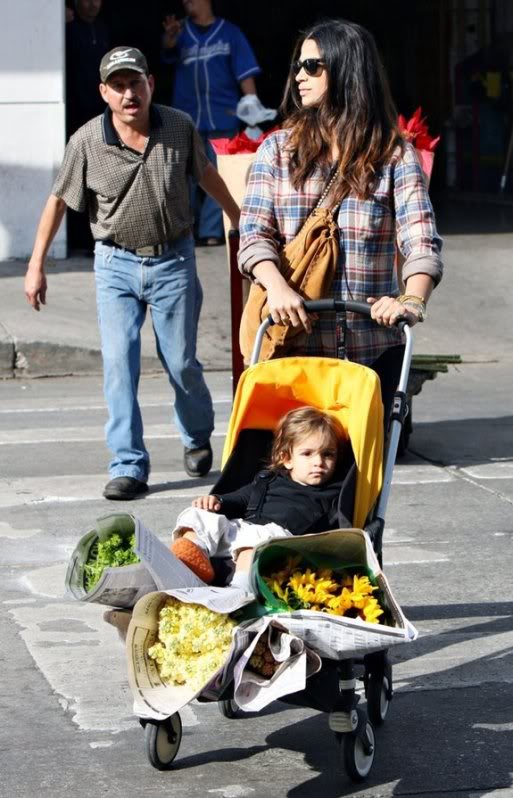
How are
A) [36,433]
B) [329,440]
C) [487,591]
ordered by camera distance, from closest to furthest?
[329,440]
[487,591]
[36,433]

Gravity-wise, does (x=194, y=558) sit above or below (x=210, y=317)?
above

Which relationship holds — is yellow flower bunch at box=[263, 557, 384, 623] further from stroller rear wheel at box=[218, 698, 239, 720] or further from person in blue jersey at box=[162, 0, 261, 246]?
person in blue jersey at box=[162, 0, 261, 246]

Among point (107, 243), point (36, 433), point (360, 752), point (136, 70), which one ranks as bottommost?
point (36, 433)

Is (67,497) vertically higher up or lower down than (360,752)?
lower down

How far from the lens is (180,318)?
26.7 ft

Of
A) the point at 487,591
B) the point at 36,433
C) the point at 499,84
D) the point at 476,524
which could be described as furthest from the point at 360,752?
the point at 499,84

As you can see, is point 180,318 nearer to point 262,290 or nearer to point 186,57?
point 262,290

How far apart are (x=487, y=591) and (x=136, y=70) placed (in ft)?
10.5

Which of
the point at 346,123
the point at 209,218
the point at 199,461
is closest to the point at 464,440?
the point at 199,461

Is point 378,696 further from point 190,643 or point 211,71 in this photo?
point 211,71

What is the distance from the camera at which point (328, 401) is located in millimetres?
5020

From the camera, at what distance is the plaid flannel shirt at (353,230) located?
525cm

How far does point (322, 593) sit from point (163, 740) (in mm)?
637

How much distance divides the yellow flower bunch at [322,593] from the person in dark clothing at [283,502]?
1.38 feet
